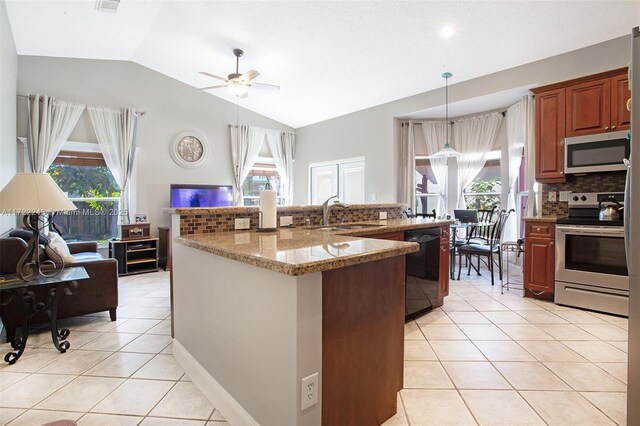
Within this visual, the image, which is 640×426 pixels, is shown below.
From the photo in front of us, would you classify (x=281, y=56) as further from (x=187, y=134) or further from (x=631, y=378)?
(x=631, y=378)

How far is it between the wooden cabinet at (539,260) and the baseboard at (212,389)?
349 centimetres

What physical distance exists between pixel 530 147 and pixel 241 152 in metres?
4.86

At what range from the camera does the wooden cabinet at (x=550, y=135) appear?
3.60 meters

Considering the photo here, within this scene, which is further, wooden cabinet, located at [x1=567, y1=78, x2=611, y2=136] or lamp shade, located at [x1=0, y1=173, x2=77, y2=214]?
wooden cabinet, located at [x1=567, y1=78, x2=611, y2=136]

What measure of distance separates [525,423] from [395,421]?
64 centimetres

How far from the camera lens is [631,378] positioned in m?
1.38

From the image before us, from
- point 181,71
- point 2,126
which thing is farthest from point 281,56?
point 2,126

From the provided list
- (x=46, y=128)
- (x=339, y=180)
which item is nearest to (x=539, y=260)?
(x=339, y=180)

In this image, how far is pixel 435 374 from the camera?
6.70ft

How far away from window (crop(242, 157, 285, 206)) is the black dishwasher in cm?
422

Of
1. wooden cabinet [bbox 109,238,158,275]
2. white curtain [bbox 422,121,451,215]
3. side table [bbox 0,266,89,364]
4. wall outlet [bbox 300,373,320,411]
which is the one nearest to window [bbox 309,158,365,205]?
white curtain [bbox 422,121,451,215]

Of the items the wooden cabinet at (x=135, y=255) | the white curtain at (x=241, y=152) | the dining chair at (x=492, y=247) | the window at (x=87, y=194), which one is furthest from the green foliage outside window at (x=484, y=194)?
the window at (x=87, y=194)

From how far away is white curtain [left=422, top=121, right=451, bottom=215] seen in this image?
552 centimetres

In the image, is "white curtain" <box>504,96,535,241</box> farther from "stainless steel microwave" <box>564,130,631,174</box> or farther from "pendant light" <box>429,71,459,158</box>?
"stainless steel microwave" <box>564,130,631,174</box>
